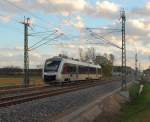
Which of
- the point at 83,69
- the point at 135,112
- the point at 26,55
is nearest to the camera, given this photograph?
the point at 135,112

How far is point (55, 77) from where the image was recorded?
49531mm

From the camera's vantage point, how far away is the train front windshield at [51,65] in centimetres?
4991

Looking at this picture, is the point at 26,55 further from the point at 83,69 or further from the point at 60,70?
the point at 83,69

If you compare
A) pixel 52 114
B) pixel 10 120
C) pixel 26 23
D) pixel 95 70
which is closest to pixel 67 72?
pixel 26 23

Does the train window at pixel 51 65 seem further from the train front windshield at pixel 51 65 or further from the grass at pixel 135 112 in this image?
the grass at pixel 135 112

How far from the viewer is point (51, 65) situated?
5066 centimetres

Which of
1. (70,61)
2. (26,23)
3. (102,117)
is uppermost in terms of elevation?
(26,23)

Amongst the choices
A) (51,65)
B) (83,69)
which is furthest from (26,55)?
(83,69)

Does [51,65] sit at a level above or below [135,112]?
above

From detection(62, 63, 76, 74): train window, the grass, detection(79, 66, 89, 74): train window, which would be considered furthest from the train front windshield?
the grass

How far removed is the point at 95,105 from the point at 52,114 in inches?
251

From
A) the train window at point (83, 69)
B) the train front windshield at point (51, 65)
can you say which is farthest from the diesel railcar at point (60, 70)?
the train window at point (83, 69)

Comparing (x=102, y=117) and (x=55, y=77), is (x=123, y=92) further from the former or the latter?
(x=102, y=117)

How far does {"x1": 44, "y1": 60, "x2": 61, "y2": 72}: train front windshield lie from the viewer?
4991cm
